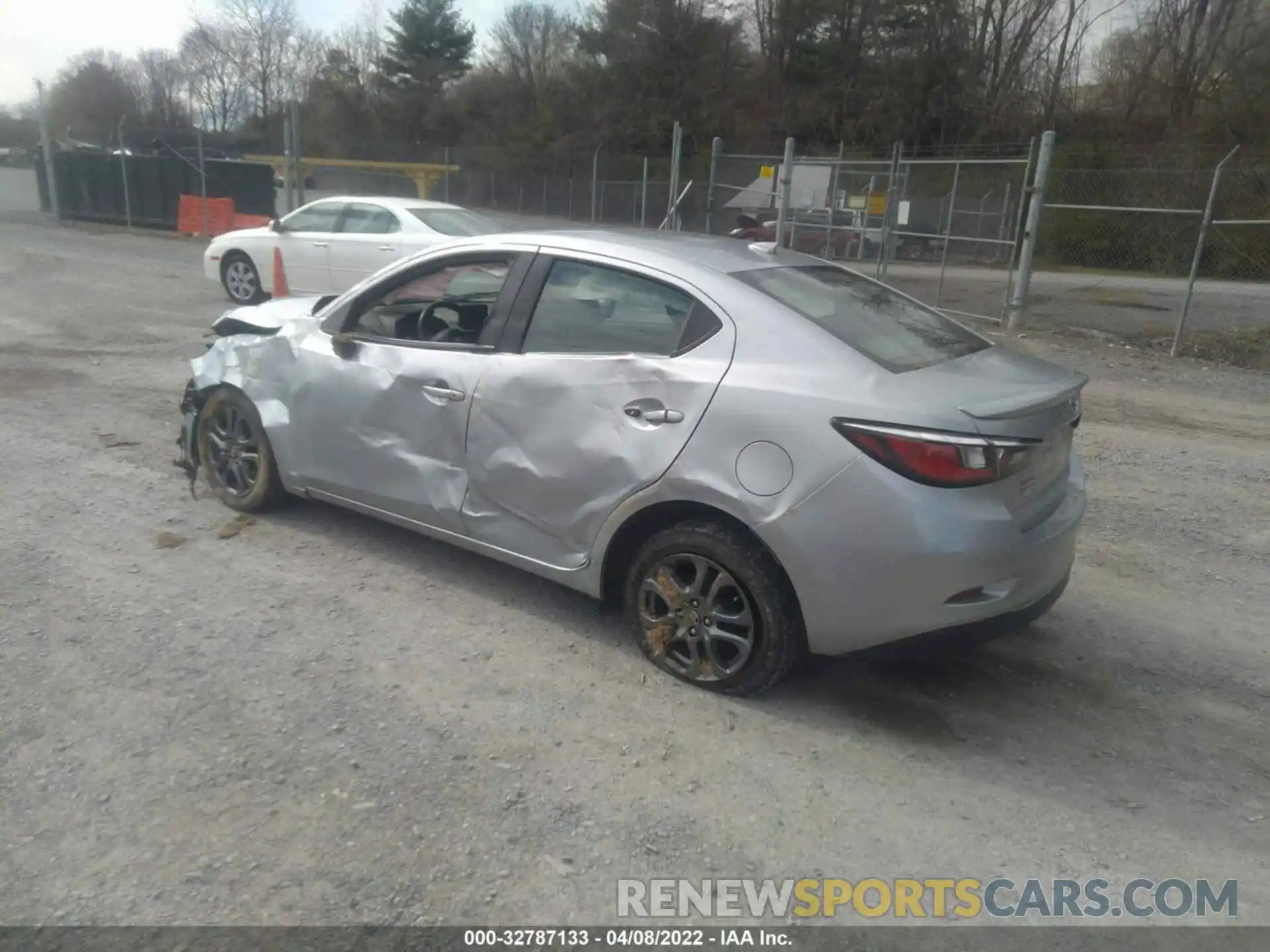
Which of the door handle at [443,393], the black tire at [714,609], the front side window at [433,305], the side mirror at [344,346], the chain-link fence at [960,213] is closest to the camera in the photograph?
the black tire at [714,609]

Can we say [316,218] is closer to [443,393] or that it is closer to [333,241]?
[333,241]

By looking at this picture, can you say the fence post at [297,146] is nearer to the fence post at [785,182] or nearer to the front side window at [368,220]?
the front side window at [368,220]

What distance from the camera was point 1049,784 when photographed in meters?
3.18

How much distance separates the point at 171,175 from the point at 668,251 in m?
24.3

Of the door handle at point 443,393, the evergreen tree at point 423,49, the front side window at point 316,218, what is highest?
the evergreen tree at point 423,49

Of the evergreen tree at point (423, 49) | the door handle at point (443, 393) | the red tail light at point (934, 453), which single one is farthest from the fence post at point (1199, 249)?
the evergreen tree at point (423, 49)

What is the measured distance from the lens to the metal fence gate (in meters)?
15.6

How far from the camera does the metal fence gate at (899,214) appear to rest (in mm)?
15586

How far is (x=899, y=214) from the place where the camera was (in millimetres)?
16578

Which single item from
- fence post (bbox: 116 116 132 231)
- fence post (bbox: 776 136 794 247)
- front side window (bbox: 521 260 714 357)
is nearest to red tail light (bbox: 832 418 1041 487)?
front side window (bbox: 521 260 714 357)

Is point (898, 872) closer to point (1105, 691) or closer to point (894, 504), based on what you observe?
point (894, 504)

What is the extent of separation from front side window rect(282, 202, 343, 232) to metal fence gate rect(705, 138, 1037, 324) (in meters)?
6.25

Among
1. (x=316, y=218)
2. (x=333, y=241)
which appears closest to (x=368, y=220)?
(x=333, y=241)

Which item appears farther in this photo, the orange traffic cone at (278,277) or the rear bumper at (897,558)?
the orange traffic cone at (278,277)
